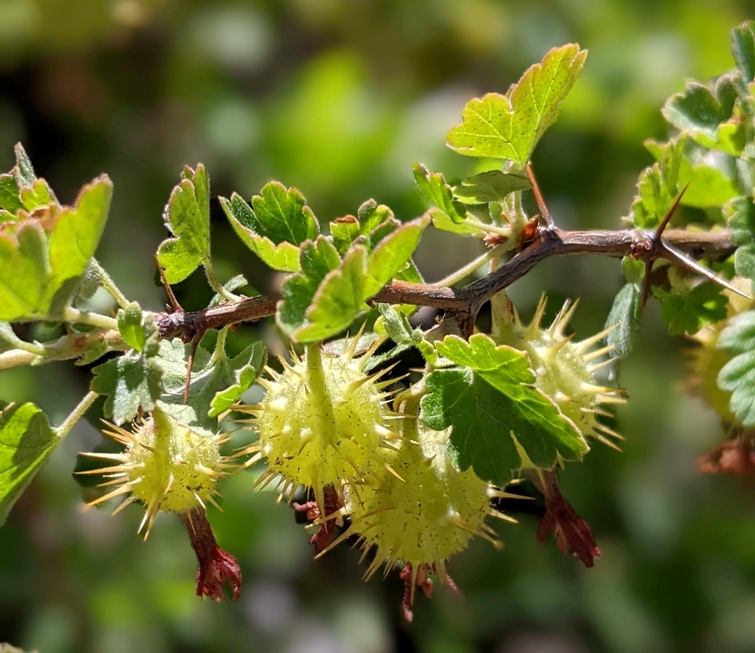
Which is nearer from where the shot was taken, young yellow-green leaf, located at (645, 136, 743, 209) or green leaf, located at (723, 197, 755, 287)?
green leaf, located at (723, 197, 755, 287)

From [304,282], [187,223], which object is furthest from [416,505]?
[187,223]

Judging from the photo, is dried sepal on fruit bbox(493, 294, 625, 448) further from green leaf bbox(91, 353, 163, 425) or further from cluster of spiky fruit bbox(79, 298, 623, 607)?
green leaf bbox(91, 353, 163, 425)

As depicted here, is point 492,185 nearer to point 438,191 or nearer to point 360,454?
point 438,191

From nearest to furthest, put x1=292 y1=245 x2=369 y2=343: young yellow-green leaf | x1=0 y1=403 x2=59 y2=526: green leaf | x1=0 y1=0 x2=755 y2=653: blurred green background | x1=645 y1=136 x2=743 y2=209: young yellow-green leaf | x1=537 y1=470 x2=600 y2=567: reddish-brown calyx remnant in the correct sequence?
x1=292 y1=245 x2=369 y2=343: young yellow-green leaf → x1=0 y1=403 x2=59 y2=526: green leaf → x1=537 y1=470 x2=600 y2=567: reddish-brown calyx remnant → x1=645 y1=136 x2=743 y2=209: young yellow-green leaf → x1=0 y1=0 x2=755 y2=653: blurred green background

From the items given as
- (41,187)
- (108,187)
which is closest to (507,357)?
(108,187)

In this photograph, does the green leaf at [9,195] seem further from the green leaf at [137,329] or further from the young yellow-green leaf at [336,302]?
the young yellow-green leaf at [336,302]

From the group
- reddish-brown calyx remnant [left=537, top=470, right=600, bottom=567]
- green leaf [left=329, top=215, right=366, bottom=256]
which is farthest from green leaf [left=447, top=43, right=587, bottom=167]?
reddish-brown calyx remnant [left=537, top=470, right=600, bottom=567]

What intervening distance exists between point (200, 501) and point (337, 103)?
6.80 feet

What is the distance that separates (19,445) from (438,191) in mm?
612

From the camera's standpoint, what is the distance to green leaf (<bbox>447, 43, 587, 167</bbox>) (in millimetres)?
1011

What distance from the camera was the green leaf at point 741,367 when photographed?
110 cm

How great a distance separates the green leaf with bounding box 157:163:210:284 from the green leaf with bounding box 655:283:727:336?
658 millimetres

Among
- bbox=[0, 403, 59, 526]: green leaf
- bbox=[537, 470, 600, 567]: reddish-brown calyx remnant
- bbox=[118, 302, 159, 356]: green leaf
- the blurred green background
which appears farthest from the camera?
the blurred green background

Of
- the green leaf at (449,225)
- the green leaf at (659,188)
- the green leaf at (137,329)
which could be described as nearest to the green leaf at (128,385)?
the green leaf at (137,329)
